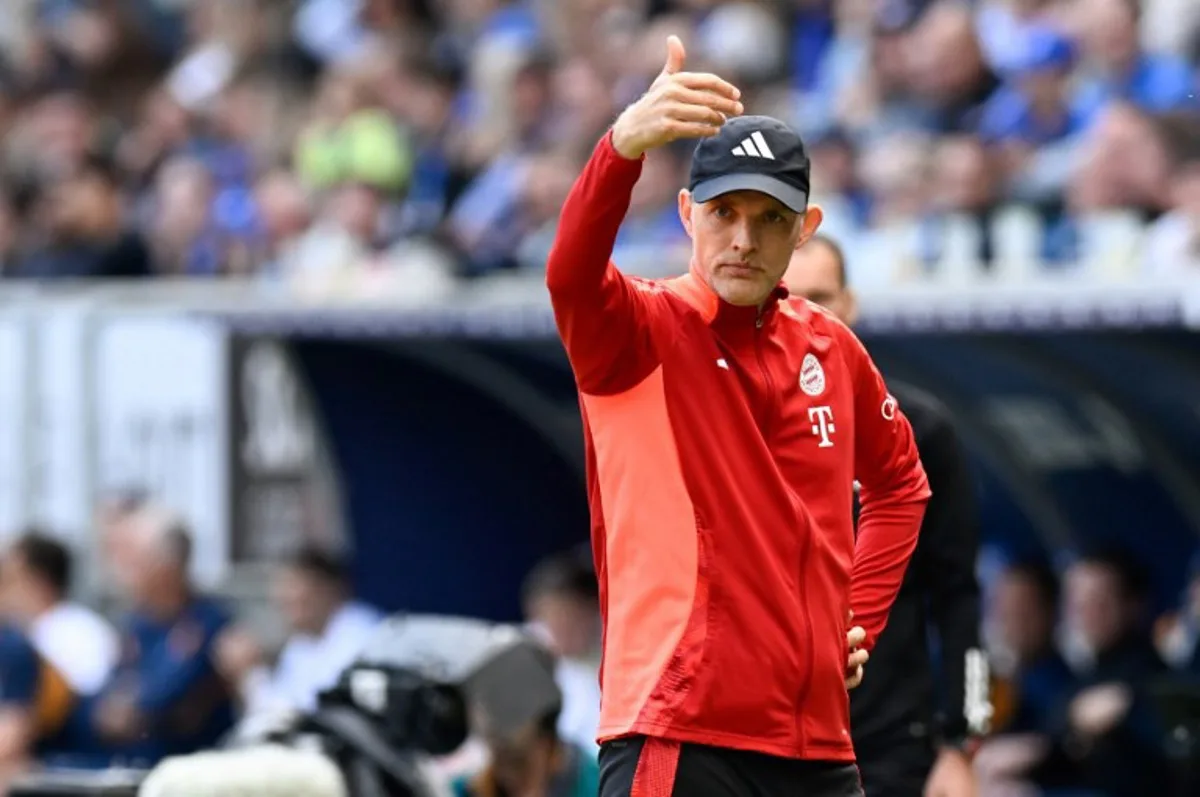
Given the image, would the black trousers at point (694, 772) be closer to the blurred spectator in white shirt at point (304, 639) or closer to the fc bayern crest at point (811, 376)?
the fc bayern crest at point (811, 376)

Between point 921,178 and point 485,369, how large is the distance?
6.73ft

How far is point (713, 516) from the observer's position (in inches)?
150

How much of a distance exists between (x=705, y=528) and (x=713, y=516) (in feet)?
0.07

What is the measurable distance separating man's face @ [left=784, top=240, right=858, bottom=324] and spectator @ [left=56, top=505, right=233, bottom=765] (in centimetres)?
481

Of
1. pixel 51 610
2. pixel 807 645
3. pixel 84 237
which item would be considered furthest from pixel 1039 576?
pixel 84 237

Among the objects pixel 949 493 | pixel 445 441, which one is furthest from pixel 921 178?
pixel 949 493

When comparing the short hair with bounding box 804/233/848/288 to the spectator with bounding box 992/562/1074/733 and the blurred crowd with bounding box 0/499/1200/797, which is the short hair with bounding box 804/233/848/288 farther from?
the spectator with bounding box 992/562/1074/733

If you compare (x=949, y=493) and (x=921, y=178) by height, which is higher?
(x=921, y=178)

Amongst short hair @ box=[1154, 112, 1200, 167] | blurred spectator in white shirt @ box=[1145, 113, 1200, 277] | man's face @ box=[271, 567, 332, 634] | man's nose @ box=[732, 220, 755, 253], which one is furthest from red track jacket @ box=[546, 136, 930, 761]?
man's face @ box=[271, 567, 332, 634]

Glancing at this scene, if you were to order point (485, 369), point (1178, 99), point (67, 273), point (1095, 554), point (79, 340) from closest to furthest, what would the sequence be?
point (1095, 554), point (1178, 99), point (485, 369), point (79, 340), point (67, 273)

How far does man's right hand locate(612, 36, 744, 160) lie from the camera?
3492mm

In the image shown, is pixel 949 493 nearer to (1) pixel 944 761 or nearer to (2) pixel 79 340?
(1) pixel 944 761

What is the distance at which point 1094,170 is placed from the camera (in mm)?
8273

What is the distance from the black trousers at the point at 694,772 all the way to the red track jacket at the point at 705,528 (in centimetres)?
3
